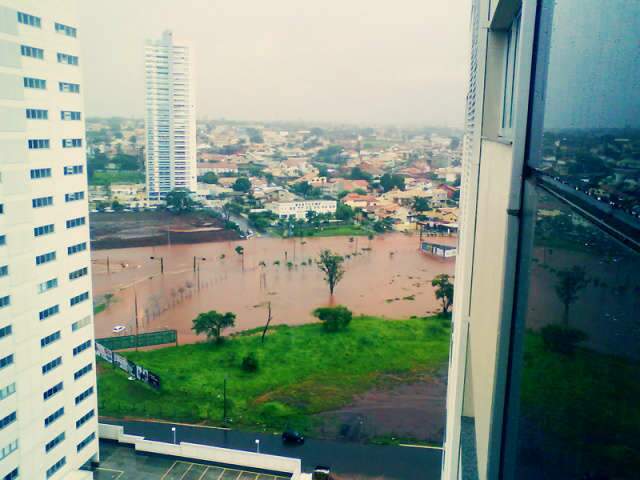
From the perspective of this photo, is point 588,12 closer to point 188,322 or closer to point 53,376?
point 53,376

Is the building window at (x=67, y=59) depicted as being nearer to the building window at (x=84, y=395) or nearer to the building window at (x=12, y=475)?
the building window at (x=84, y=395)

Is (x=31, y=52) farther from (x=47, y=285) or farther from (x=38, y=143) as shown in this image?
(x=47, y=285)

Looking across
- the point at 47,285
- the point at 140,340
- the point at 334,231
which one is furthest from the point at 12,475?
the point at 334,231

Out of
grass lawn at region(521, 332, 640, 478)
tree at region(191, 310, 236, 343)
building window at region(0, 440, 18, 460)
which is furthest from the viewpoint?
tree at region(191, 310, 236, 343)

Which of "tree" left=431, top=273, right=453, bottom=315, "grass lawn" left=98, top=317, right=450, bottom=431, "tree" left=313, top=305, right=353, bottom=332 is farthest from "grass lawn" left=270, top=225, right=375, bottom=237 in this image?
"tree" left=313, top=305, right=353, bottom=332

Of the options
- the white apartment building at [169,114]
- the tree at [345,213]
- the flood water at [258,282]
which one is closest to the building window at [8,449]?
the flood water at [258,282]

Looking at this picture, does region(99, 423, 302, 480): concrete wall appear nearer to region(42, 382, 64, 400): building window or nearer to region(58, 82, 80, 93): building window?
region(42, 382, 64, 400): building window
